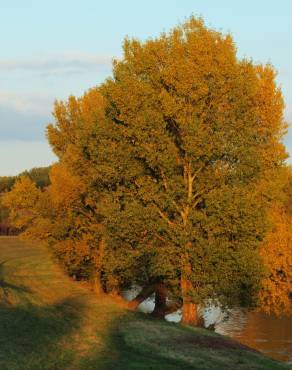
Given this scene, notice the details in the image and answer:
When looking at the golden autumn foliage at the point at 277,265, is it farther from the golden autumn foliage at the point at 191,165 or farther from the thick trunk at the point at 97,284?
the thick trunk at the point at 97,284

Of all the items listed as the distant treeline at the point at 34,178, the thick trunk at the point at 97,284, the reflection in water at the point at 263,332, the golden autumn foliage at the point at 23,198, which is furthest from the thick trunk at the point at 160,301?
the distant treeline at the point at 34,178

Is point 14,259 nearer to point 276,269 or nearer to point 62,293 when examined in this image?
point 62,293

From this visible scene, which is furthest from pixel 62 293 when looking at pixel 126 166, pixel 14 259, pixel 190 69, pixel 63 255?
pixel 14 259

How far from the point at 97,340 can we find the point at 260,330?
26372mm

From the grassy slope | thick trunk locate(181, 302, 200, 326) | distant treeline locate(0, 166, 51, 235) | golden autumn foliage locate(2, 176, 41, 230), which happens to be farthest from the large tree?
distant treeline locate(0, 166, 51, 235)

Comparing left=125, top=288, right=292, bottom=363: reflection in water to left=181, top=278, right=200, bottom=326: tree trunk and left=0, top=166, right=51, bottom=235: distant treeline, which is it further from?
left=0, top=166, right=51, bottom=235: distant treeline

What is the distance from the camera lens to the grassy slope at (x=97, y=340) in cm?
2447

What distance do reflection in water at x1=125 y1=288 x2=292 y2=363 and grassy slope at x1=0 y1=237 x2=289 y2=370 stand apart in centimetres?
831

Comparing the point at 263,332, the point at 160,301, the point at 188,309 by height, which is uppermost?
the point at 188,309

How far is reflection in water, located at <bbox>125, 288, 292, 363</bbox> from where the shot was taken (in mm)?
44375

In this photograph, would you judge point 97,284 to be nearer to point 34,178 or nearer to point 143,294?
point 143,294

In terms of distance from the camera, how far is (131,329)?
32.7 meters

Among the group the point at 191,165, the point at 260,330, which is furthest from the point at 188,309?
the point at 260,330

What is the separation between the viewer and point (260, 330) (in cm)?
5209
